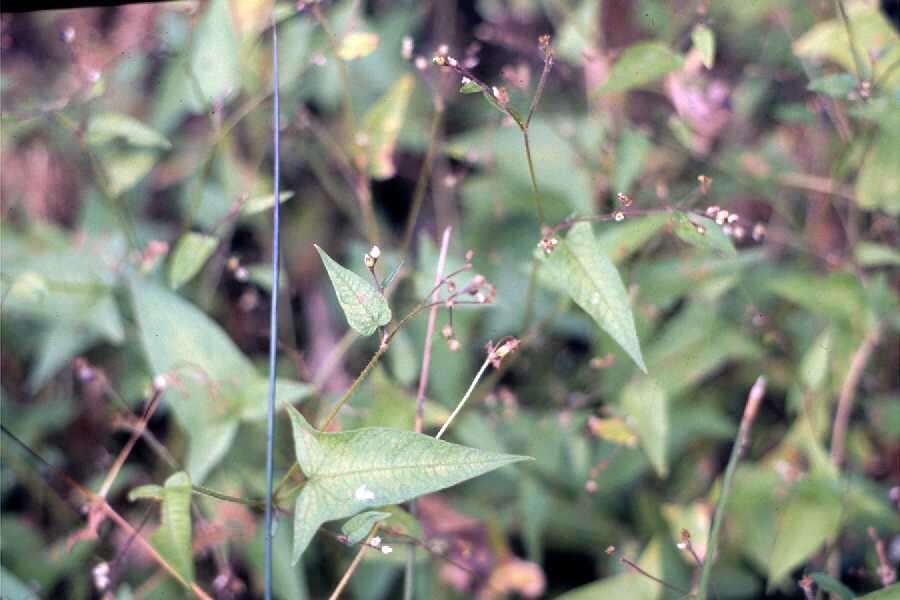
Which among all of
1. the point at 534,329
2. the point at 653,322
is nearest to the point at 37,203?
the point at 534,329

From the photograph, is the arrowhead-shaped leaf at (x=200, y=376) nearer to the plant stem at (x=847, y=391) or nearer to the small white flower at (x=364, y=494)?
the small white flower at (x=364, y=494)

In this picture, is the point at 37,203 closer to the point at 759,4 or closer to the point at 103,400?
the point at 103,400

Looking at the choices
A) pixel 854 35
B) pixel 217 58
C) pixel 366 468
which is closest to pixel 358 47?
pixel 217 58

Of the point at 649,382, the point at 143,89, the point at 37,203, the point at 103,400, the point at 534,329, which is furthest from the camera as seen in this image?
the point at 143,89

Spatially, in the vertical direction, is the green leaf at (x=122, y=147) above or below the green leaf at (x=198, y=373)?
above

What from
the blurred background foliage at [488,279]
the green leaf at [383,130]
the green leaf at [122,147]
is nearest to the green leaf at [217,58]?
the blurred background foliage at [488,279]

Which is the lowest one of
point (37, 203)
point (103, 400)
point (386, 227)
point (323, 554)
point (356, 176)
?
point (323, 554)

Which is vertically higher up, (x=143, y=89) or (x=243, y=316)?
(x=143, y=89)
